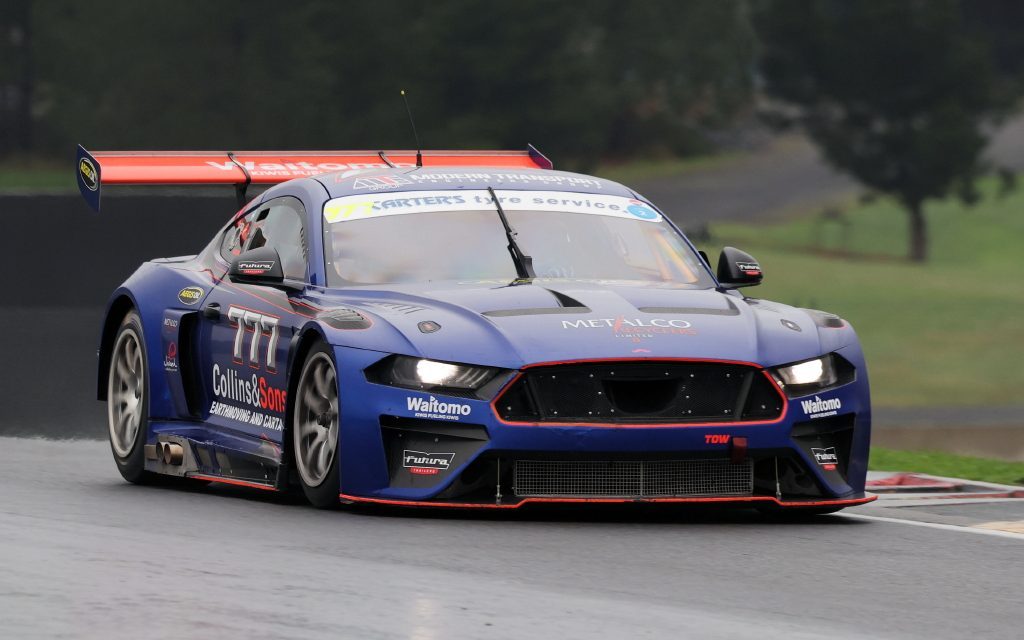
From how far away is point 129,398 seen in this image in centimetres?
1012

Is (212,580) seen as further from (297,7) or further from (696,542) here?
(297,7)

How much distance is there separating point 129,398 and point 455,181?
1.94 m

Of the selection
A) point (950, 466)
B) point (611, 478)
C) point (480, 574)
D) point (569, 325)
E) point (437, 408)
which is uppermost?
point (569, 325)

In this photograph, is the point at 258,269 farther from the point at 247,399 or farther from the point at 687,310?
the point at 687,310

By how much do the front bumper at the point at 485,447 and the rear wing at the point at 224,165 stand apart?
10.5ft

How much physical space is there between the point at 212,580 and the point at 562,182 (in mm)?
3864

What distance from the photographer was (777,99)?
71562 millimetres

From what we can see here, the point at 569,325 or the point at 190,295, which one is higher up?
the point at 190,295

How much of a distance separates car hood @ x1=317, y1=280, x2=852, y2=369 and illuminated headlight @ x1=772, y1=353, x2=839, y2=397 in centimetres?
4

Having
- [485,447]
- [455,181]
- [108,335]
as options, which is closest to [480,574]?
[485,447]

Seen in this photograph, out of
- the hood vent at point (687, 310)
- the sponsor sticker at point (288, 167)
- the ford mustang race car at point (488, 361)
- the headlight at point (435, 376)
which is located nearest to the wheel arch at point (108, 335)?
the ford mustang race car at point (488, 361)

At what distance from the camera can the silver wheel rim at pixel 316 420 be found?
8.02 meters

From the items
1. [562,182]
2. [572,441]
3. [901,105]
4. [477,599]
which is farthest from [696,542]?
[901,105]

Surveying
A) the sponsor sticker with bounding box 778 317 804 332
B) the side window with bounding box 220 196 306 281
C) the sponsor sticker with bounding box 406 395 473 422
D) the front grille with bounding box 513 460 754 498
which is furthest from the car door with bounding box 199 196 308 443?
the sponsor sticker with bounding box 778 317 804 332
